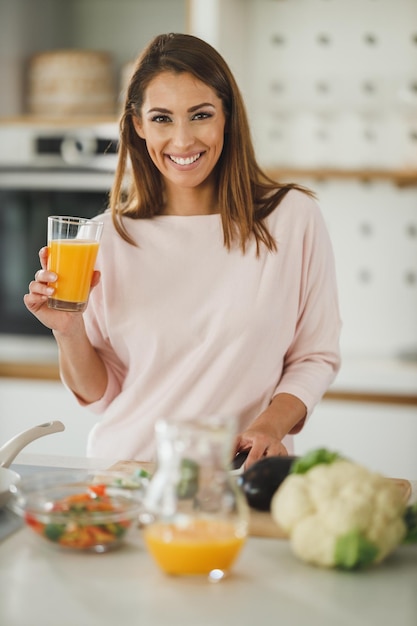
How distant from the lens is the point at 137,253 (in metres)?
1.89

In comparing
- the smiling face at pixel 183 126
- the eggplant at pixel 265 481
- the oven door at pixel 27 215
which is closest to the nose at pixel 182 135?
the smiling face at pixel 183 126

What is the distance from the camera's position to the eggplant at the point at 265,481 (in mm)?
1251

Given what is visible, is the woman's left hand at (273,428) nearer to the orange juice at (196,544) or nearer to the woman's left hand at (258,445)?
the woman's left hand at (258,445)

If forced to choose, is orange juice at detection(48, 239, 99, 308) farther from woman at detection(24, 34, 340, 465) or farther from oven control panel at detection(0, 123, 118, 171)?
oven control panel at detection(0, 123, 118, 171)

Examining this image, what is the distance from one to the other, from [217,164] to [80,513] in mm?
984

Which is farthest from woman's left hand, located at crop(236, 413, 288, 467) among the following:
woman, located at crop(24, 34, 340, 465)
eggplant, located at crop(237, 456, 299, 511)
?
eggplant, located at crop(237, 456, 299, 511)

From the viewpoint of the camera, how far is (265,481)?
4.11 feet

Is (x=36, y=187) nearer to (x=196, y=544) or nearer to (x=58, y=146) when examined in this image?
(x=58, y=146)

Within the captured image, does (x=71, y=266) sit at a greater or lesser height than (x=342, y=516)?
greater

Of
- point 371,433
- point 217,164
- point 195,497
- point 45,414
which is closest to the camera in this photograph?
point 195,497

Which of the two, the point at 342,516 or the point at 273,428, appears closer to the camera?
the point at 342,516

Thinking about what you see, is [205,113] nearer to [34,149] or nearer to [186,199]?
[186,199]

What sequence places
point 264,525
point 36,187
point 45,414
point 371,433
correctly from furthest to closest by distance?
point 36,187, point 45,414, point 371,433, point 264,525

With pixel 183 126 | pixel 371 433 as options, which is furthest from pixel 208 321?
pixel 371 433
